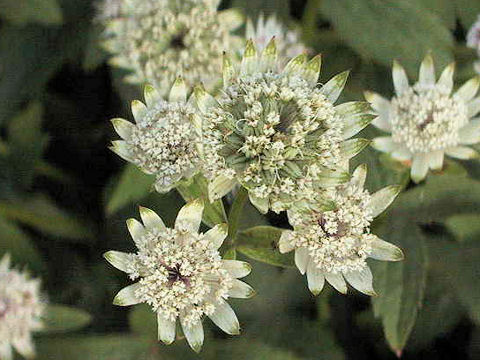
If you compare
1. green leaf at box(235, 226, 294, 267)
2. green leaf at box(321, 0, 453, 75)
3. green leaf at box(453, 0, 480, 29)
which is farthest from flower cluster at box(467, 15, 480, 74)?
green leaf at box(235, 226, 294, 267)

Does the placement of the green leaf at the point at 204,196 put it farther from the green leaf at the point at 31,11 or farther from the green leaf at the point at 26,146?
the green leaf at the point at 26,146

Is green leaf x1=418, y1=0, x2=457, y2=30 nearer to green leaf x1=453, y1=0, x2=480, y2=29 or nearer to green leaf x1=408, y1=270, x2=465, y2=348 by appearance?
green leaf x1=453, y1=0, x2=480, y2=29

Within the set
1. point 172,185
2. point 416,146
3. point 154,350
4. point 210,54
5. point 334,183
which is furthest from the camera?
point 154,350

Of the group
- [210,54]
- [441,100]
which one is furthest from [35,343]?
[441,100]

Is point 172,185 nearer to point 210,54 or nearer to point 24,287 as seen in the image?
point 210,54

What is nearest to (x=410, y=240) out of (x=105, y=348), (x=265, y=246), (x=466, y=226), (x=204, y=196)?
(x=466, y=226)

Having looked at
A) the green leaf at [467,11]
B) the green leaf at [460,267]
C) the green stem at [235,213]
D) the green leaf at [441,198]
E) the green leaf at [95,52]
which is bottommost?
the green leaf at [460,267]

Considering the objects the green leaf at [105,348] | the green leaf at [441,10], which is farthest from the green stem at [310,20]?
the green leaf at [105,348]
